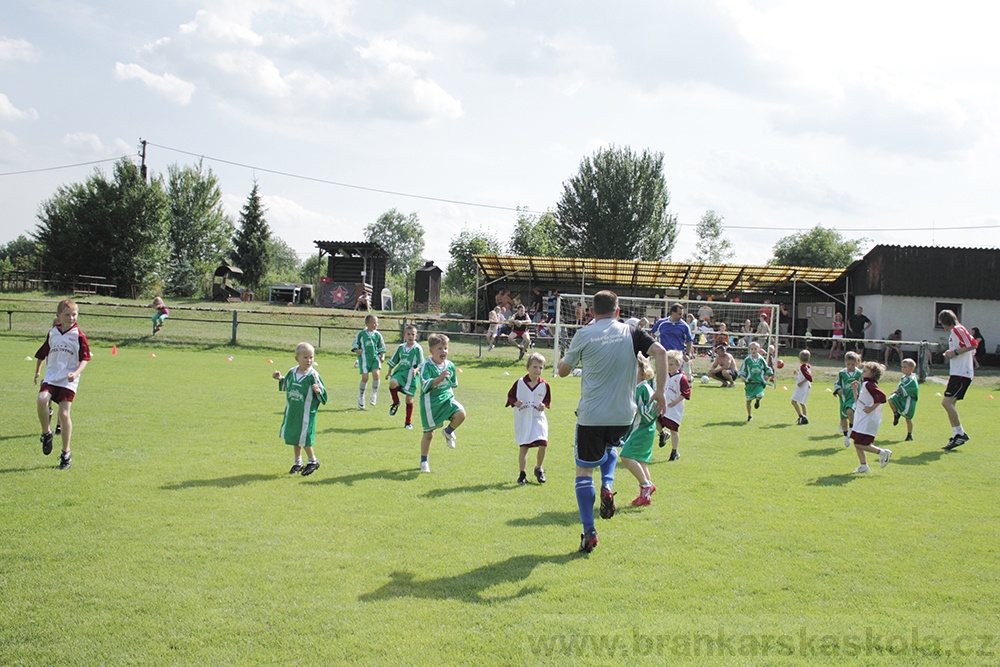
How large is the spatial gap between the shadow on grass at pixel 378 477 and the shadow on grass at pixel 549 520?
189cm

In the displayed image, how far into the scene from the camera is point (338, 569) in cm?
513

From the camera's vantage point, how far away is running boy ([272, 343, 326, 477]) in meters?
7.97

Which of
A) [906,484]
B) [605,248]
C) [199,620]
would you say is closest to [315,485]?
[199,620]

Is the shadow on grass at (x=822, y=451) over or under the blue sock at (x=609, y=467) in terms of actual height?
under

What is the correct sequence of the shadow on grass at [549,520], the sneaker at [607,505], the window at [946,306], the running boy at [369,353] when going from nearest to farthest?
1. the sneaker at [607,505]
2. the shadow on grass at [549,520]
3. the running boy at [369,353]
4. the window at [946,306]


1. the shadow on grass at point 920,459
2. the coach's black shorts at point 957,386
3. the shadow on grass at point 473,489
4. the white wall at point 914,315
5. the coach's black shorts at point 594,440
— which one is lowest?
the shadow on grass at point 473,489

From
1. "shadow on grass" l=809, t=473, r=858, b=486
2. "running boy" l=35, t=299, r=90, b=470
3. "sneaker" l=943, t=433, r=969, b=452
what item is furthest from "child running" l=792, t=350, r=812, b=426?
"running boy" l=35, t=299, r=90, b=470

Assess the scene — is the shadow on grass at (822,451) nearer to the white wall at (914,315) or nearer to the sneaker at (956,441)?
the sneaker at (956,441)

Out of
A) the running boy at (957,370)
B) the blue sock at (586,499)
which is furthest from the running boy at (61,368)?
the running boy at (957,370)

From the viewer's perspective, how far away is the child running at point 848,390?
447 inches

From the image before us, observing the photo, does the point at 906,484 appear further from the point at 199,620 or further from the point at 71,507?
the point at 71,507

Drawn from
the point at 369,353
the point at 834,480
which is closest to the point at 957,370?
the point at 834,480

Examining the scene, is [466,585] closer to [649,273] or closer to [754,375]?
[754,375]

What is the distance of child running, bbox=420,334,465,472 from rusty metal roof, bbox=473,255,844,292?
22.2m
